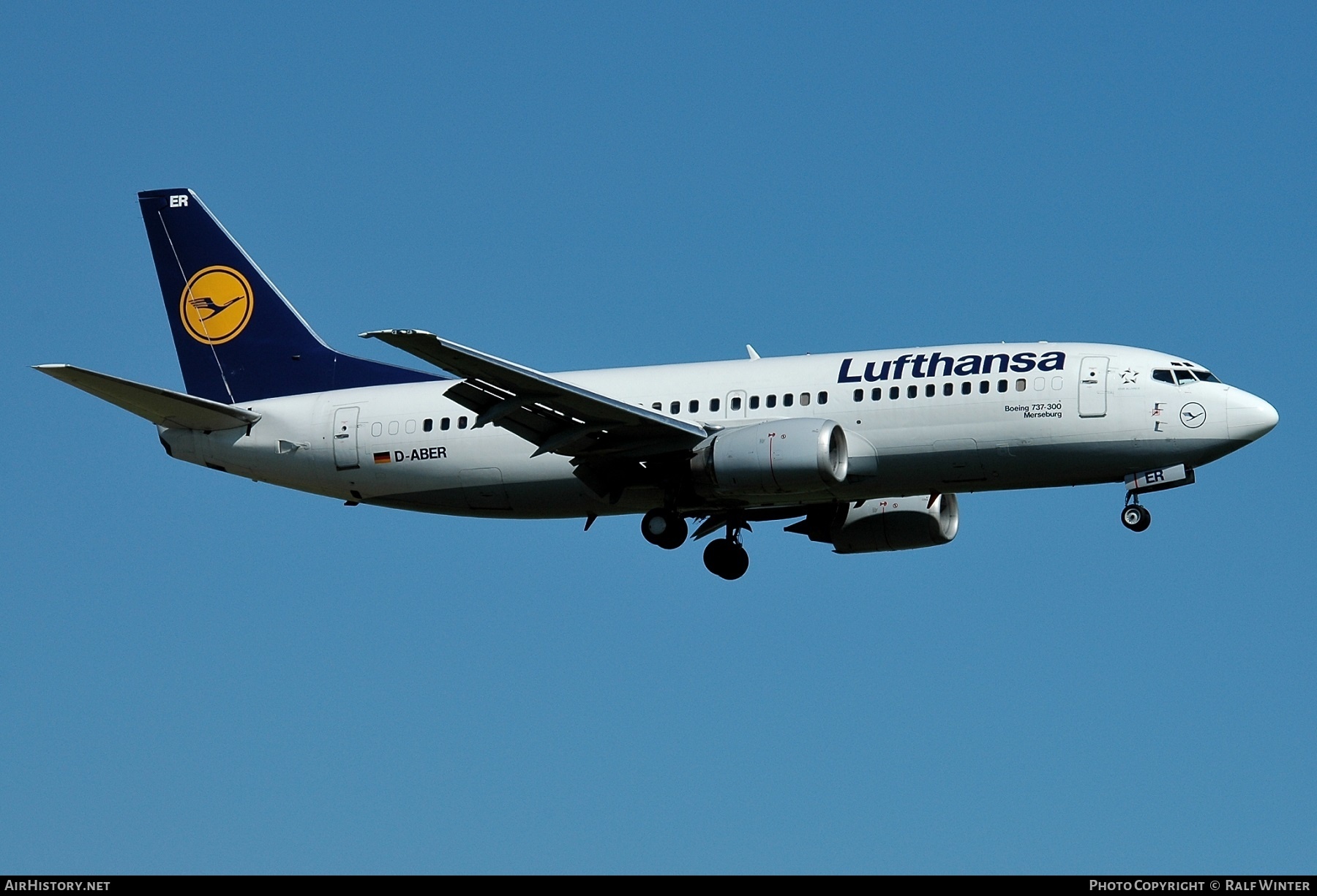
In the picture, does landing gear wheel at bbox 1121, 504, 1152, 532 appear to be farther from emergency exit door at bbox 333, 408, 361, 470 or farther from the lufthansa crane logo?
the lufthansa crane logo

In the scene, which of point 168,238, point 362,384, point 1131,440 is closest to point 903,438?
point 1131,440

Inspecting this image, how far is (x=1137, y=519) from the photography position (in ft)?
121

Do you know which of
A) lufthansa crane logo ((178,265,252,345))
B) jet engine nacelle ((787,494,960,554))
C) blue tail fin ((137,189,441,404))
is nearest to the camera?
jet engine nacelle ((787,494,960,554))

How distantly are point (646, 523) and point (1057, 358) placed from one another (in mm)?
9770

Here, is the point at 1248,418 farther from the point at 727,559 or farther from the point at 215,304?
the point at 215,304

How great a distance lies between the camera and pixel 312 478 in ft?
137

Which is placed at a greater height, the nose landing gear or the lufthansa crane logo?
the lufthansa crane logo

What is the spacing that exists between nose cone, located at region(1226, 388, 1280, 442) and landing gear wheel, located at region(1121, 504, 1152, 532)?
235 cm

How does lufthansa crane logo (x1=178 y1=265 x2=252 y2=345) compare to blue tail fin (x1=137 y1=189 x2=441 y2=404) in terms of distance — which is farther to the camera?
lufthansa crane logo (x1=178 y1=265 x2=252 y2=345)

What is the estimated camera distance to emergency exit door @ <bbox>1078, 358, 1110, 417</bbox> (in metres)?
36.4

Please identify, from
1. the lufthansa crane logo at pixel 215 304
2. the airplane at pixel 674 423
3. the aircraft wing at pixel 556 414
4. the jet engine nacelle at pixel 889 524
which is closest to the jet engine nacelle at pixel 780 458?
the airplane at pixel 674 423

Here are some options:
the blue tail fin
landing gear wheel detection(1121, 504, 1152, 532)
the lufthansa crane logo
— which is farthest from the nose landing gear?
the lufthansa crane logo

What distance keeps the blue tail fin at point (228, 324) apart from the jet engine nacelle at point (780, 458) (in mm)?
9146

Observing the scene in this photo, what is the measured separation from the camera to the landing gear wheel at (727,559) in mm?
42656
